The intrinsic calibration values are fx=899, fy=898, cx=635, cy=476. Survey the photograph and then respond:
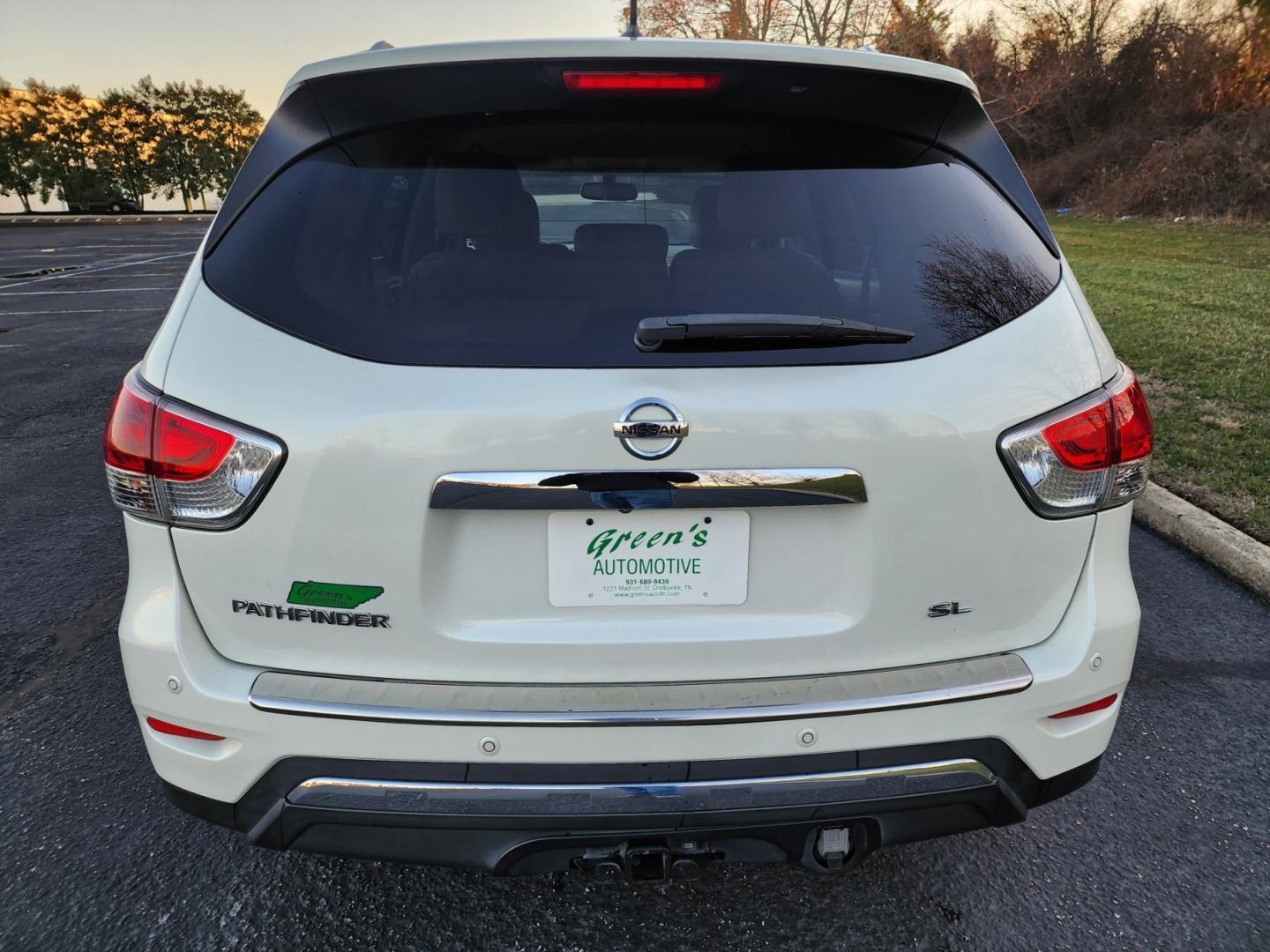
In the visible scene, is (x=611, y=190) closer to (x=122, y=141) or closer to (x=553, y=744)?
(x=553, y=744)

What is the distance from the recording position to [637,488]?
1.53 meters

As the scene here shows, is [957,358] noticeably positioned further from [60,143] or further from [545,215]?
[60,143]

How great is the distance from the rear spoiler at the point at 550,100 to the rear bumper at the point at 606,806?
1.06 metres

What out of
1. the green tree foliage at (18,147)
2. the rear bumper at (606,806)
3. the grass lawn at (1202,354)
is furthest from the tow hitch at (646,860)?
the green tree foliage at (18,147)

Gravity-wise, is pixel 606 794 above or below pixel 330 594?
below

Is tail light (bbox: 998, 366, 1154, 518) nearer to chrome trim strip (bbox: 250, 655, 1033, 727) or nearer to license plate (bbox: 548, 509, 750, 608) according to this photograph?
chrome trim strip (bbox: 250, 655, 1033, 727)

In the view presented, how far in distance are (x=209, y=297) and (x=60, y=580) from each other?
280 cm

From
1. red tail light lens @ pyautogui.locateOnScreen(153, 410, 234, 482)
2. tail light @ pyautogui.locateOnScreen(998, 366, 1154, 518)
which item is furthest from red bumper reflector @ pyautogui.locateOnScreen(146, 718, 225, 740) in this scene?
tail light @ pyautogui.locateOnScreen(998, 366, 1154, 518)

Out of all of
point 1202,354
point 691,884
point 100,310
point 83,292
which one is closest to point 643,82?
point 691,884

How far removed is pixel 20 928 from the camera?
2.03 m

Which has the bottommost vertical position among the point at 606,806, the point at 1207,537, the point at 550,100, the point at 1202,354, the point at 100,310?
the point at 100,310

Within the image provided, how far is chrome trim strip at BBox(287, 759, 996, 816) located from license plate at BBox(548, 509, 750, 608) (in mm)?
327

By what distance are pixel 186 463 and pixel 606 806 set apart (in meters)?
0.96

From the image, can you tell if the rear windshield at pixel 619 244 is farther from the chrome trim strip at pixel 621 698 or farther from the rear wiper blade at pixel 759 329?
the chrome trim strip at pixel 621 698
